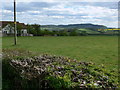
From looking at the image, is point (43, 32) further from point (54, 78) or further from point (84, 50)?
point (54, 78)

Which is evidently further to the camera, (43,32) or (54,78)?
(43,32)

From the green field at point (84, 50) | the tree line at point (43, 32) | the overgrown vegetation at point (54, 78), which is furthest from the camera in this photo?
the tree line at point (43, 32)

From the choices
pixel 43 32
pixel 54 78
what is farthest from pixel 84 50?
pixel 43 32

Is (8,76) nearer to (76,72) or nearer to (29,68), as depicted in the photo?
(29,68)

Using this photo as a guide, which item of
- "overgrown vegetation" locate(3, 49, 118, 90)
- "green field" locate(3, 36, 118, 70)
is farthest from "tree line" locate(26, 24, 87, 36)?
"overgrown vegetation" locate(3, 49, 118, 90)

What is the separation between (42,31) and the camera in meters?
29.9

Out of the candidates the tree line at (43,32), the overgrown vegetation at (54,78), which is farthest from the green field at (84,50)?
the tree line at (43,32)

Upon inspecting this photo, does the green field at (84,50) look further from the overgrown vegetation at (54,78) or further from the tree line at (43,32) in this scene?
the tree line at (43,32)

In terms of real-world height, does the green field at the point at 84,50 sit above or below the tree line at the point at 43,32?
below

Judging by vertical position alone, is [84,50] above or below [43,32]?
below

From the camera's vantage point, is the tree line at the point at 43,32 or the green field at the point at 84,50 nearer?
the green field at the point at 84,50

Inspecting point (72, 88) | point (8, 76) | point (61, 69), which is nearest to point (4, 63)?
point (8, 76)

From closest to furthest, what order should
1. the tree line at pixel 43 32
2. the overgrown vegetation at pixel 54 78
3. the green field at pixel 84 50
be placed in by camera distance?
the overgrown vegetation at pixel 54 78, the green field at pixel 84 50, the tree line at pixel 43 32

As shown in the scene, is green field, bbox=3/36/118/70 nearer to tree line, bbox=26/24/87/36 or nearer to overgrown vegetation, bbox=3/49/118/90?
overgrown vegetation, bbox=3/49/118/90
